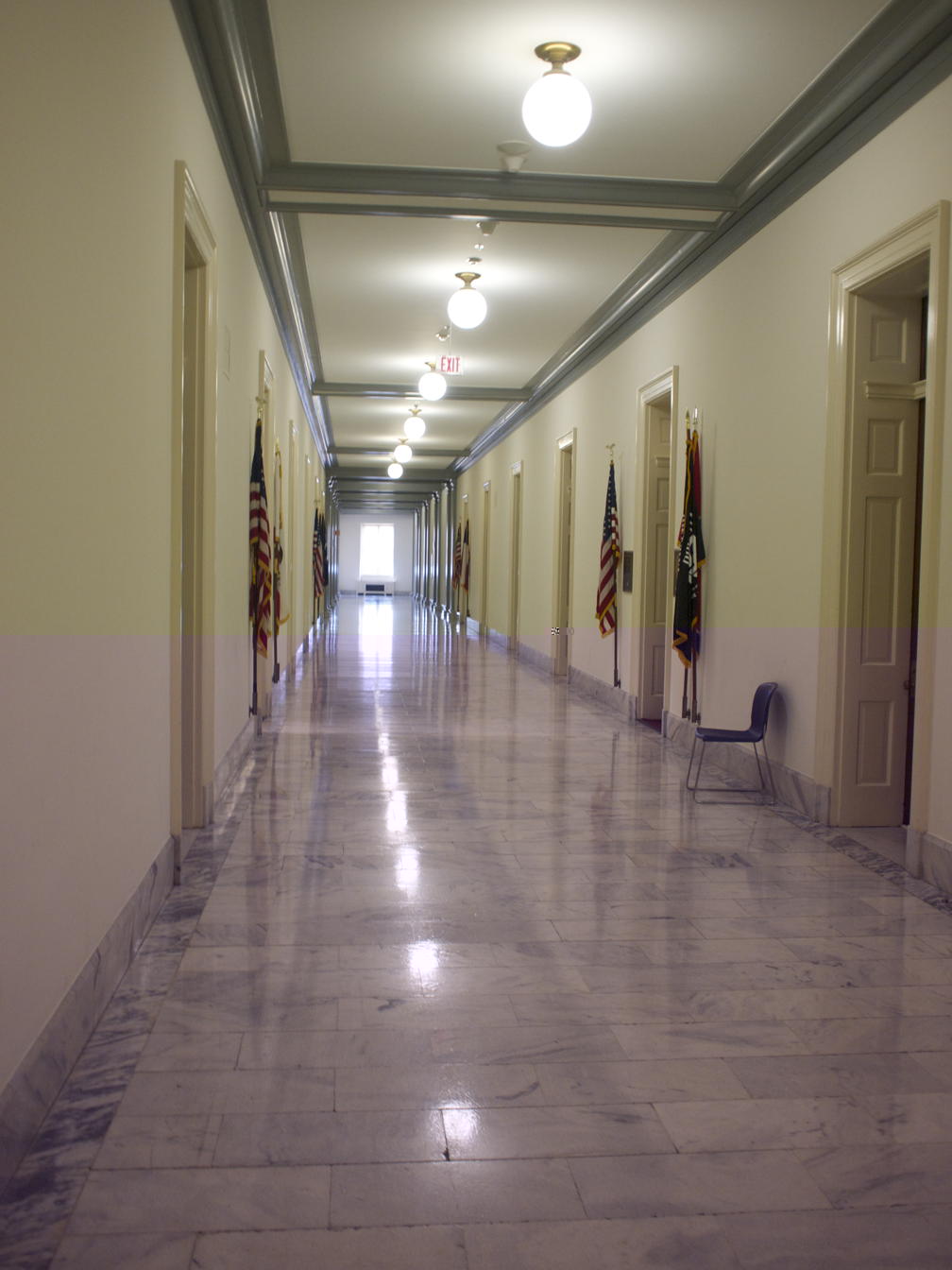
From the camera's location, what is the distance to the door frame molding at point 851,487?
4637 mm

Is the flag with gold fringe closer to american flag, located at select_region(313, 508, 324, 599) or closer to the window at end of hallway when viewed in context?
american flag, located at select_region(313, 508, 324, 599)

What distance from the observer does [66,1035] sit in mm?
2750

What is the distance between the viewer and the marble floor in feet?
7.22

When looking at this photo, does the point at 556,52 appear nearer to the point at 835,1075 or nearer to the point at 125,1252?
the point at 835,1075

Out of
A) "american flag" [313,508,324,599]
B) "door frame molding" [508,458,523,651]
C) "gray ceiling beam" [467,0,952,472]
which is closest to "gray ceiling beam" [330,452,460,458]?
"american flag" [313,508,324,599]

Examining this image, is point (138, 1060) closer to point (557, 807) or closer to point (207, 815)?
point (207, 815)

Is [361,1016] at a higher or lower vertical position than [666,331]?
lower

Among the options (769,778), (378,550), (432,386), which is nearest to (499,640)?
(432,386)

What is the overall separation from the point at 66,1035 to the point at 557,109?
4059 millimetres

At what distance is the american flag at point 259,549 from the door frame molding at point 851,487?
3737 mm

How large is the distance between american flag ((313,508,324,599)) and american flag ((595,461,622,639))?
9.18 m

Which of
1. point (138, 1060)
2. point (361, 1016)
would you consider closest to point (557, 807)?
point (361, 1016)

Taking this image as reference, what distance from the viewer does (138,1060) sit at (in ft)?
9.50

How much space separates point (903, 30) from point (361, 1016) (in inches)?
175
